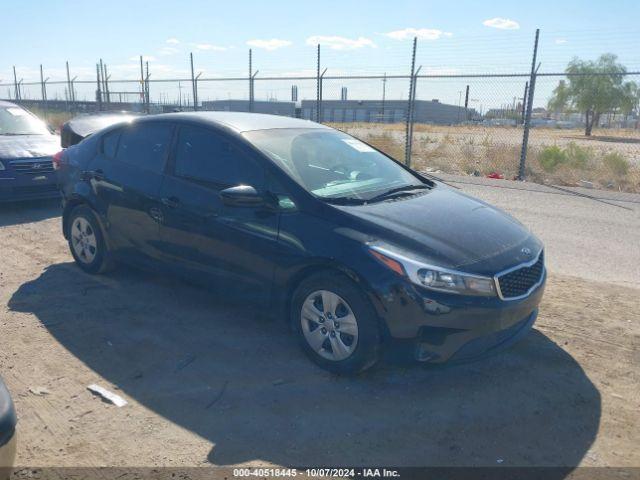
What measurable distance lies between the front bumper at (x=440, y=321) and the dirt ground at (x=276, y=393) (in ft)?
0.94

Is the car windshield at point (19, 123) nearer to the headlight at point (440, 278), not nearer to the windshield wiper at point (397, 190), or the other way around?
the windshield wiper at point (397, 190)

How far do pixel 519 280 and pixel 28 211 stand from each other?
7.69m

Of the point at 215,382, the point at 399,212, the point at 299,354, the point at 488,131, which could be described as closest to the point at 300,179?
the point at 399,212

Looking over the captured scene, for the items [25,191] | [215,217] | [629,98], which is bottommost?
[25,191]

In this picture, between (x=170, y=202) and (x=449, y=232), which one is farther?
(x=170, y=202)

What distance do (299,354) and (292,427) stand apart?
890mm

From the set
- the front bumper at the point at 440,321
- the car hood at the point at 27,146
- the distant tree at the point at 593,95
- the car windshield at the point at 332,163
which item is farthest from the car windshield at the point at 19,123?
the distant tree at the point at 593,95

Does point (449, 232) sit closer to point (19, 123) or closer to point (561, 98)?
point (19, 123)

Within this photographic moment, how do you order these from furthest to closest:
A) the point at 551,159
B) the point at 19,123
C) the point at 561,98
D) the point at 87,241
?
the point at 561,98
the point at 551,159
the point at 19,123
the point at 87,241

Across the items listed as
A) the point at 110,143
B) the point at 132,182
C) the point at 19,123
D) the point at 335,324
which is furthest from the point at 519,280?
the point at 19,123

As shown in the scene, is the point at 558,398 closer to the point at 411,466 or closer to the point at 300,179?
the point at 411,466

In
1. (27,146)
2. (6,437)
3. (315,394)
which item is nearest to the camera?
(6,437)

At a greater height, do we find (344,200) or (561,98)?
(561,98)

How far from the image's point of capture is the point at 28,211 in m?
8.73
